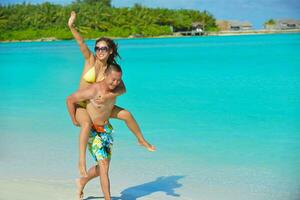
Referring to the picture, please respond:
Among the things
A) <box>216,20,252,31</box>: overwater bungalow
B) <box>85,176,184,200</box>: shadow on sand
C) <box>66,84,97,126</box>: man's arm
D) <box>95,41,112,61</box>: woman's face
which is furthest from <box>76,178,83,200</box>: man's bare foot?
<box>216,20,252,31</box>: overwater bungalow

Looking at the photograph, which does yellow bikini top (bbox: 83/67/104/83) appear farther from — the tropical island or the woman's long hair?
the tropical island

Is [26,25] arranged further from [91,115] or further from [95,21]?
[91,115]

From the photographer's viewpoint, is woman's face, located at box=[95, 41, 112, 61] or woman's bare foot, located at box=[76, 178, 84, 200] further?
woman's bare foot, located at box=[76, 178, 84, 200]

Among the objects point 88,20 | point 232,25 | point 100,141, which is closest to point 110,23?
point 88,20

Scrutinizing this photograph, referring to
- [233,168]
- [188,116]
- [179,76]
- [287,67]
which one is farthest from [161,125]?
[287,67]

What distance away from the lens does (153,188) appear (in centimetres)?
436

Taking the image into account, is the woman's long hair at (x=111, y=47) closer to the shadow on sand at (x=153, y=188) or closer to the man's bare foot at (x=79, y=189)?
the man's bare foot at (x=79, y=189)

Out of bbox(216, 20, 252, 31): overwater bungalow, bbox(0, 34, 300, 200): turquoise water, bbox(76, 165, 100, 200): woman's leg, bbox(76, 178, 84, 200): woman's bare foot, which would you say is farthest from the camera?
bbox(216, 20, 252, 31): overwater bungalow

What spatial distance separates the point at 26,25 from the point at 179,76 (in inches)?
1735

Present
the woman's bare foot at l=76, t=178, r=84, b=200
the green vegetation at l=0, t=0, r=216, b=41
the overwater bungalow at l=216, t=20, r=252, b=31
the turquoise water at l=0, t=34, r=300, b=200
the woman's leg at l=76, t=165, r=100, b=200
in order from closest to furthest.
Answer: the woman's leg at l=76, t=165, r=100, b=200
the woman's bare foot at l=76, t=178, r=84, b=200
the turquoise water at l=0, t=34, r=300, b=200
the green vegetation at l=0, t=0, r=216, b=41
the overwater bungalow at l=216, t=20, r=252, b=31

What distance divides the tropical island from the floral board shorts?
173ft

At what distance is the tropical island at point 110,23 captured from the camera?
5847 centimetres

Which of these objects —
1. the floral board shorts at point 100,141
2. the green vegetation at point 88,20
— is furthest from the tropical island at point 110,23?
the floral board shorts at point 100,141

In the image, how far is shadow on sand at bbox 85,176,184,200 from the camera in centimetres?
410
